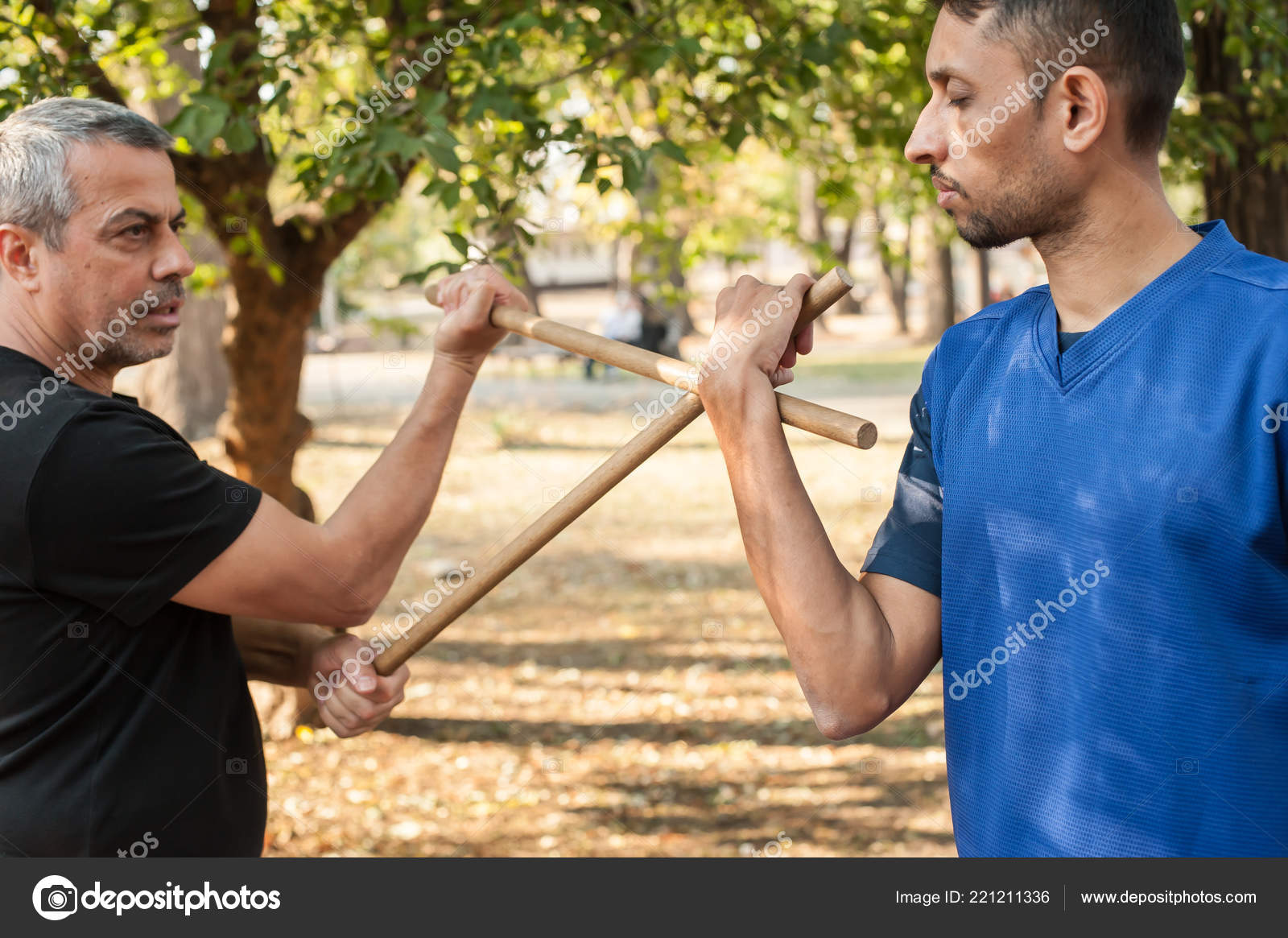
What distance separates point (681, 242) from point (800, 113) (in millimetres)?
1036

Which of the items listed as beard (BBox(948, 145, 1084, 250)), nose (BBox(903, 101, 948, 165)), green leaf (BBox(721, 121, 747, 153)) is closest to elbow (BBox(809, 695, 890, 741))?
beard (BBox(948, 145, 1084, 250))

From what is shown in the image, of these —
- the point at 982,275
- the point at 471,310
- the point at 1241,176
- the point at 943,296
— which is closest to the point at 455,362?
the point at 471,310

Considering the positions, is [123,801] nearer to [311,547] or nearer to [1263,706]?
[311,547]

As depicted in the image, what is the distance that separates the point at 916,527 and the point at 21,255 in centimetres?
169

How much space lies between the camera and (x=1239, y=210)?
14.1 ft

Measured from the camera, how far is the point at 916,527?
1943mm

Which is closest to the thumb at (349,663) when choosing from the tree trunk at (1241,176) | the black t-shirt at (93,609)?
the black t-shirt at (93,609)

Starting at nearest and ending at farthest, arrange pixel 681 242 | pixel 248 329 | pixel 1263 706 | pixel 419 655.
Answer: pixel 1263 706 → pixel 248 329 → pixel 681 242 → pixel 419 655

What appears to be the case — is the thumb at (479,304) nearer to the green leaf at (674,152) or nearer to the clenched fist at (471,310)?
the clenched fist at (471,310)

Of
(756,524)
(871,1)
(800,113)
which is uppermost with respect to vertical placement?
(871,1)

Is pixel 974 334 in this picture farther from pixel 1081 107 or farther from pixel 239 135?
pixel 239 135

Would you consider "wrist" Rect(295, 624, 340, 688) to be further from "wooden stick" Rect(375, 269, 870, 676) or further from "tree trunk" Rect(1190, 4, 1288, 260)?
"tree trunk" Rect(1190, 4, 1288, 260)
